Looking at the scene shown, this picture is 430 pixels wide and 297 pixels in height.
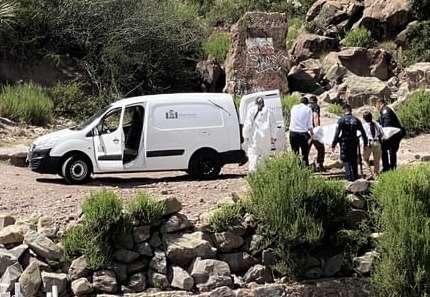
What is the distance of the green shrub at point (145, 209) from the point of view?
12.5 metres

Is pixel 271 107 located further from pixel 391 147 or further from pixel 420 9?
pixel 420 9

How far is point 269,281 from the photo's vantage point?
1283 centimetres

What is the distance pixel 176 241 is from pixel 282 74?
639 inches

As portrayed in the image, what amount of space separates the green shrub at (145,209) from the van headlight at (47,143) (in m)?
4.81

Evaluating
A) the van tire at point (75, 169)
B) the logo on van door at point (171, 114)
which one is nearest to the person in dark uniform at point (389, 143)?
the logo on van door at point (171, 114)

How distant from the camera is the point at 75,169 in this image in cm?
1711

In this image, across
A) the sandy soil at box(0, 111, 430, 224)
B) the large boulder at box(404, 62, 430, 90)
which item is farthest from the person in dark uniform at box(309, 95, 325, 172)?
the large boulder at box(404, 62, 430, 90)

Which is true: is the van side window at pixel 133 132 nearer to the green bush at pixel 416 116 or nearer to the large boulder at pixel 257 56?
the green bush at pixel 416 116

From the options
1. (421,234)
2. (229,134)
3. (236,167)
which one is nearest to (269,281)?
(421,234)

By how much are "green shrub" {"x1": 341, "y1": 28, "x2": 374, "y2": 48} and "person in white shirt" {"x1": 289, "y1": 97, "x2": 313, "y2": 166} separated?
1666cm

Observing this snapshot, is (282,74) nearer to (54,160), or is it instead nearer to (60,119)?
(60,119)

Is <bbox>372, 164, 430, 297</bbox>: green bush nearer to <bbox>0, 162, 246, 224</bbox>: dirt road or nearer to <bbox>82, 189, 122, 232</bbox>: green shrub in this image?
<bbox>0, 162, 246, 224</bbox>: dirt road

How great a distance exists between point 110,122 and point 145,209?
16.4 ft

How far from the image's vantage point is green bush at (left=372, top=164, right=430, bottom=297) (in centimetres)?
1216
